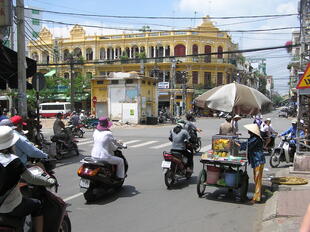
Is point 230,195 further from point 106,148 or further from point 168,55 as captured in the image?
point 168,55

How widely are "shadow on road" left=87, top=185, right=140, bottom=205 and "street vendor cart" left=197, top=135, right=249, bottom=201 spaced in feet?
4.72

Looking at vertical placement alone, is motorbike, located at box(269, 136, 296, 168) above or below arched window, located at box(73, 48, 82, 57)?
below

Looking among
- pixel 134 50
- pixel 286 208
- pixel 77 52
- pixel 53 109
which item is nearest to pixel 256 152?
pixel 286 208

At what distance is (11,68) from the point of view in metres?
11.9

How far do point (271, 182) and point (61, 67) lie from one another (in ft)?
180

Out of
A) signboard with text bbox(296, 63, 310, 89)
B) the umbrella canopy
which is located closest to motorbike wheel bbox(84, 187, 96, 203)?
the umbrella canopy

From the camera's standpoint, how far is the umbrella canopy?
793 centimetres

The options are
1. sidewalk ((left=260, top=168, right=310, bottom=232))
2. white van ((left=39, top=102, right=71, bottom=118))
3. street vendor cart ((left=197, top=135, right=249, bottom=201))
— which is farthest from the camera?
white van ((left=39, top=102, right=71, bottom=118))

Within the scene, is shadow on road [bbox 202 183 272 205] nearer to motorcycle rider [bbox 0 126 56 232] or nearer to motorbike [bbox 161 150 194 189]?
motorbike [bbox 161 150 194 189]

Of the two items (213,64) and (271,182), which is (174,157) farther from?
(213,64)

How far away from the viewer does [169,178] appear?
8.12 meters

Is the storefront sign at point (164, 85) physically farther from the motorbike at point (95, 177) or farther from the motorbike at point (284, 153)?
the motorbike at point (95, 177)

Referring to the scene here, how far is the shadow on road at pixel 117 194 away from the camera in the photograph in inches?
277

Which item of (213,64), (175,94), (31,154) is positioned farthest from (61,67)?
(31,154)
